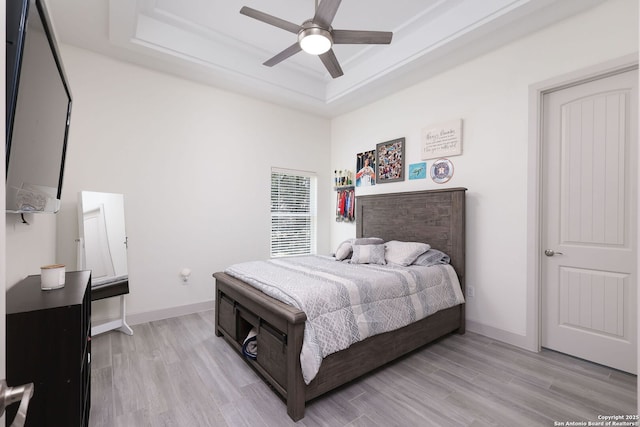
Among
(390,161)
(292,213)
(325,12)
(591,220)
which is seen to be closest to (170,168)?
(292,213)

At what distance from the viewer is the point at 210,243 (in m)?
3.77

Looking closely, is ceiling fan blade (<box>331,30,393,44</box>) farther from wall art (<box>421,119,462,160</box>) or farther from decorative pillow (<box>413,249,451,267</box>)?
decorative pillow (<box>413,249,451,267</box>)

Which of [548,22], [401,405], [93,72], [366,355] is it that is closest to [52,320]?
[366,355]

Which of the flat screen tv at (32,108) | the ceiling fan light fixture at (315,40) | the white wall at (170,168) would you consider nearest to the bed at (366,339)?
the white wall at (170,168)

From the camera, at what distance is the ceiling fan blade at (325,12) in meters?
1.88

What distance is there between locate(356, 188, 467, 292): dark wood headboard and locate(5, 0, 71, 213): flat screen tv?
3176 millimetres

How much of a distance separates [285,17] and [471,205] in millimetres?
2714

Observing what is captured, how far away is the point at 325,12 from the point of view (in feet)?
6.48

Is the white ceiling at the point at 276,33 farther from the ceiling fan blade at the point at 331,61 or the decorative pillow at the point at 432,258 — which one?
the decorative pillow at the point at 432,258

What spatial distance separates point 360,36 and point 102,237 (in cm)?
294

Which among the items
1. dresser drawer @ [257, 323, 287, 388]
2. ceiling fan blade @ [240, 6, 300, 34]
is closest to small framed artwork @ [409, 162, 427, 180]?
ceiling fan blade @ [240, 6, 300, 34]

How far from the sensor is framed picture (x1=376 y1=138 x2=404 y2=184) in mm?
3812

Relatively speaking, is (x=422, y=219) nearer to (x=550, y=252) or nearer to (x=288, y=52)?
(x=550, y=252)

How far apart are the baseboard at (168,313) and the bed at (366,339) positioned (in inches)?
34.2
